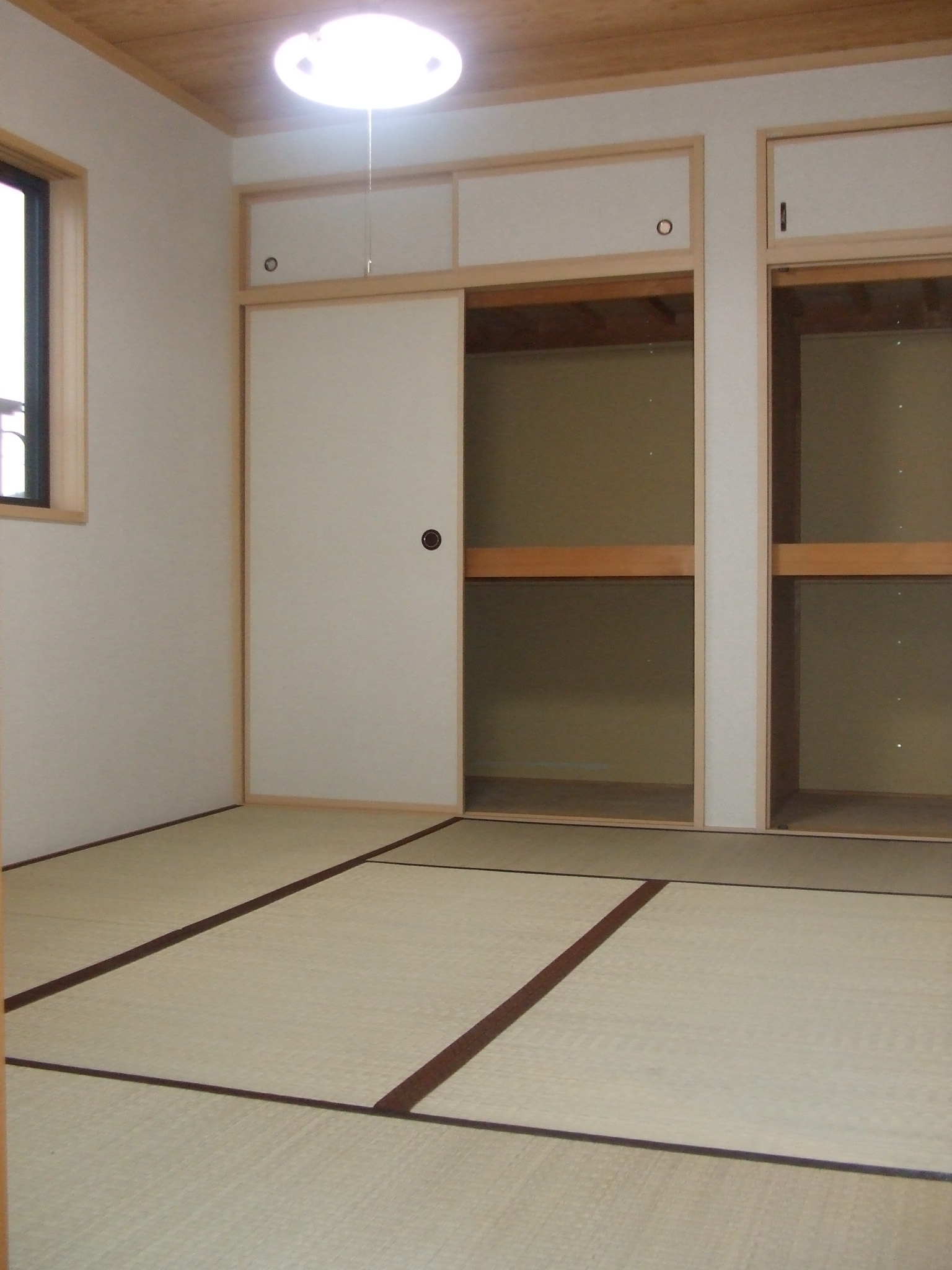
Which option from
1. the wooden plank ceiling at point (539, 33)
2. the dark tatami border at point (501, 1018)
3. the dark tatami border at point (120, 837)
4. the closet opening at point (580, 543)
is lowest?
the dark tatami border at point (501, 1018)

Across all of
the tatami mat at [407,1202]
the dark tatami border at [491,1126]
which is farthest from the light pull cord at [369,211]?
the tatami mat at [407,1202]

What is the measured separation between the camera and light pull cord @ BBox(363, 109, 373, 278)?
16.2 ft

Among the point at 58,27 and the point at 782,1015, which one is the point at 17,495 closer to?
the point at 58,27

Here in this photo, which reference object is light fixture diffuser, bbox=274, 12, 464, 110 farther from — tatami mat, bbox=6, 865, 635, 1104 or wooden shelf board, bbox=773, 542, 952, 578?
tatami mat, bbox=6, 865, 635, 1104

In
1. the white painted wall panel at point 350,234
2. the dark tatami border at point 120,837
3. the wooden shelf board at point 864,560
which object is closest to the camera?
the dark tatami border at point 120,837

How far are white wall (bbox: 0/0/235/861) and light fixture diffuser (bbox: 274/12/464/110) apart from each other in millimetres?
978

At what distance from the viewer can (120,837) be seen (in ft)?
14.3

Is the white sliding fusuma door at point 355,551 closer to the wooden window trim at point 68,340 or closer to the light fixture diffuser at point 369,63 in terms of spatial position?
the wooden window trim at point 68,340

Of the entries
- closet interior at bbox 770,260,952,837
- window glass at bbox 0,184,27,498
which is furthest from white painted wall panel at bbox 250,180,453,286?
closet interior at bbox 770,260,952,837

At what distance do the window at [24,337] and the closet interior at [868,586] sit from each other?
276 centimetres

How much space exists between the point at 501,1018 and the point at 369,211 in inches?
135

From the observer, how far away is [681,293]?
473 centimetres

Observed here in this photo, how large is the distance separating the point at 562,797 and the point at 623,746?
746mm

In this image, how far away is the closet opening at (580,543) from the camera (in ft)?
19.2
